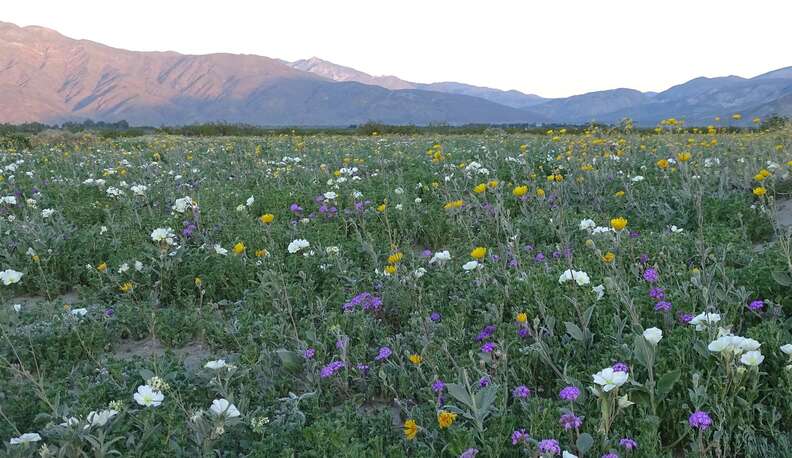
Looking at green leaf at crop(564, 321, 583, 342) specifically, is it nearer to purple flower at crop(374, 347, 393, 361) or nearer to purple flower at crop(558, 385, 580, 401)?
purple flower at crop(558, 385, 580, 401)

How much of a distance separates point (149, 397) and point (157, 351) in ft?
4.03

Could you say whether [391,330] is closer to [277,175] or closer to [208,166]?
[277,175]

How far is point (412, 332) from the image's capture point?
10.3ft

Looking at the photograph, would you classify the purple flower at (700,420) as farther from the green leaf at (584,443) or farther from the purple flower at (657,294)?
the purple flower at (657,294)

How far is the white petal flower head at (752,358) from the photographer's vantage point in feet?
6.83

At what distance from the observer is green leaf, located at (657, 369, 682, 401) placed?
7.20 feet

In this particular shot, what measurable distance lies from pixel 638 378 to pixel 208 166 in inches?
357

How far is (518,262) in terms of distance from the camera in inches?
153

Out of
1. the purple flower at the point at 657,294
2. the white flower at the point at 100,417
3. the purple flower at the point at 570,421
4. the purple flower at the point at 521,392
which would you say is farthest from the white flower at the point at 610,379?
the white flower at the point at 100,417

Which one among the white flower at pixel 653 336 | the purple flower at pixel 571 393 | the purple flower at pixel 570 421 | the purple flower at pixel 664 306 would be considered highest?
the white flower at pixel 653 336

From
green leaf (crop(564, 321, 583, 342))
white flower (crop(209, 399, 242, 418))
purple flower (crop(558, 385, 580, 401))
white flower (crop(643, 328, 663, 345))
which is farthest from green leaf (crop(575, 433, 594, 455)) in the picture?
white flower (crop(209, 399, 242, 418))

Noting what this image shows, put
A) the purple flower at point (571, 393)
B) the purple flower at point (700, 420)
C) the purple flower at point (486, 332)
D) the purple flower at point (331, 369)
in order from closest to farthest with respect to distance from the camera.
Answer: the purple flower at point (700, 420), the purple flower at point (571, 393), the purple flower at point (331, 369), the purple flower at point (486, 332)

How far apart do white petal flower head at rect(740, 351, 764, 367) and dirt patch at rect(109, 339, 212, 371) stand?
2.70m

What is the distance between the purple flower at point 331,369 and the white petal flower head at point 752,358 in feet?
5.76
